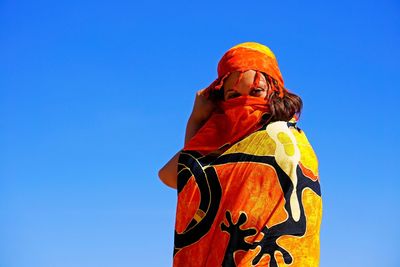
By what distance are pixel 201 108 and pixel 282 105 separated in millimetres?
672

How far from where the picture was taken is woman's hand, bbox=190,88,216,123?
15.4 ft

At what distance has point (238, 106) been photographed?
434cm

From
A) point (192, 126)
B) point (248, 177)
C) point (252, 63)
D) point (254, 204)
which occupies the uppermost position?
point (252, 63)

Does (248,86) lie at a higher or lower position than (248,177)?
higher

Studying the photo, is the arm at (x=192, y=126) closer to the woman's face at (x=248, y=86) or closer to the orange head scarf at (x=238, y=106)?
the orange head scarf at (x=238, y=106)

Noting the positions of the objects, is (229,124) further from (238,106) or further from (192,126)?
(192,126)

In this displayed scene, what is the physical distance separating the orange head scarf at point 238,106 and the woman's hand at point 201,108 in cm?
10

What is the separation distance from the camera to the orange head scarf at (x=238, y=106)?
14.1ft

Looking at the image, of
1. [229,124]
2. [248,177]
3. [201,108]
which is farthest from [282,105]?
[201,108]

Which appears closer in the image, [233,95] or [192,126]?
[233,95]

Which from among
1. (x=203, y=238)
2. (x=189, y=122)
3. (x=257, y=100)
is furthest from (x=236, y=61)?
(x=203, y=238)

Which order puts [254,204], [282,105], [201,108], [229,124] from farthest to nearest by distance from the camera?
[201,108] < [229,124] < [282,105] < [254,204]

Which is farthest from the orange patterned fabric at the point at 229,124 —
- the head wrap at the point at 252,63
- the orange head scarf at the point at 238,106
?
the head wrap at the point at 252,63

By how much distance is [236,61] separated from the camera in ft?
14.5
